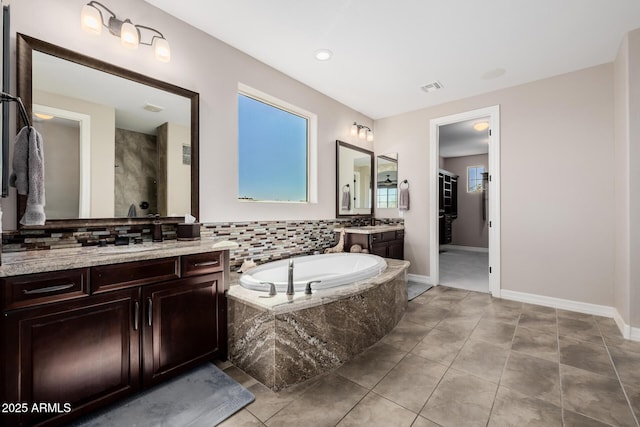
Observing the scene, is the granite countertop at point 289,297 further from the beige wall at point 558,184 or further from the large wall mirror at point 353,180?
the beige wall at point 558,184

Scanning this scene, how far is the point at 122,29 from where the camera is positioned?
72.1 inches

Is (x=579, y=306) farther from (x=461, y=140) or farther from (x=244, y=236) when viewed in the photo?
(x=461, y=140)

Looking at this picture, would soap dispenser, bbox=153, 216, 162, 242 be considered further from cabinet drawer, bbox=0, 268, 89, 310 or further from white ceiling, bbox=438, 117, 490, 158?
white ceiling, bbox=438, 117, 490, 158

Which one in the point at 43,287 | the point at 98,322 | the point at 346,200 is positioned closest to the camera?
the point at 43,287

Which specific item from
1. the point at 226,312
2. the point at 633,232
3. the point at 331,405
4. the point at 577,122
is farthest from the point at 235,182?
the point at 577,122

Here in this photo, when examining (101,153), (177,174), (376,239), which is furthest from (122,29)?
(376,239)

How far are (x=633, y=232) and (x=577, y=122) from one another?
54.0 inches

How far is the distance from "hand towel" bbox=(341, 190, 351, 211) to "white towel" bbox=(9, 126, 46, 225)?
3123 mm

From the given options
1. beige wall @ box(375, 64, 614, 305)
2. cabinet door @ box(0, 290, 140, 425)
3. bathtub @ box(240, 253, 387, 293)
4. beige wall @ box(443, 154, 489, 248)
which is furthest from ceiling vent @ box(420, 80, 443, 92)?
beige wall @ box(443, 154, 489, 248)

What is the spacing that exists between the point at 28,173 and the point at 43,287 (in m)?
0.63

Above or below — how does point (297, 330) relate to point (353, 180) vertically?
below

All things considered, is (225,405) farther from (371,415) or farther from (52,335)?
(52,335)

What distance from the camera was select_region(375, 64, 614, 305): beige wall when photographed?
289 cm

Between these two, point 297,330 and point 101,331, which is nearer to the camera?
point 101,331
